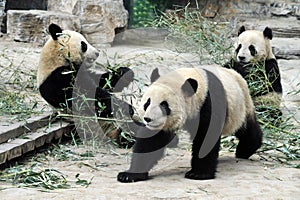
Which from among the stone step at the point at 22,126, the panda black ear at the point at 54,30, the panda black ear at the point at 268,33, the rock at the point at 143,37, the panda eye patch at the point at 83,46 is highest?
the panda black ear at the point at 54,30

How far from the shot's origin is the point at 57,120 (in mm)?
6012

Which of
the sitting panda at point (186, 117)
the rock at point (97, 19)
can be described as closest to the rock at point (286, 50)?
the rock at point (97, 19)

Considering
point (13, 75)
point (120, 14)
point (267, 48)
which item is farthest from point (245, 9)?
point (13, 75)

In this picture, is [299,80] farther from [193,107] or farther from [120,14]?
[193,107]

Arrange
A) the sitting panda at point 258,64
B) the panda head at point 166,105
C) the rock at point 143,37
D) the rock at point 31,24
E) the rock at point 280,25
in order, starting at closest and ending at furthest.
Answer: the panda head at point 166,105, the sitting panda at point 258,64, the rock at point 31,24, the rock at point 280,25, the rock at point 143,37

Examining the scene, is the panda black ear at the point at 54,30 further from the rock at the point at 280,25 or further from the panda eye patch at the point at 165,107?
the rock at the point at 280,25

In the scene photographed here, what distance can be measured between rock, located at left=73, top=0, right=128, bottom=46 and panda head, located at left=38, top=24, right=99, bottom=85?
426 cm

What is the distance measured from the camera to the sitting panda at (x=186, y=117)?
429 centimetres

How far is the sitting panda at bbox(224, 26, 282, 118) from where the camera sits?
6609mm

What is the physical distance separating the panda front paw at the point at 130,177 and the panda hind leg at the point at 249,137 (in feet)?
3.17

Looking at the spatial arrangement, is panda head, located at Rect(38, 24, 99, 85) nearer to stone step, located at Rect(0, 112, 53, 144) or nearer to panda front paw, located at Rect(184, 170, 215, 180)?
stone step, located at Rect(0, 112, 53, 144)

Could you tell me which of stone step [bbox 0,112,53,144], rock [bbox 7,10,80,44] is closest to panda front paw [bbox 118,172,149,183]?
stone step [bbox 0,112,53,144]

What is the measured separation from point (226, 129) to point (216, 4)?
785cm

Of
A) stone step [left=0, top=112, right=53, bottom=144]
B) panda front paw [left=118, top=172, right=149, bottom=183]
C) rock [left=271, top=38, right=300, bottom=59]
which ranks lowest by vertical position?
panda front paw [left=118, top=172, right=149, bottom=183]
